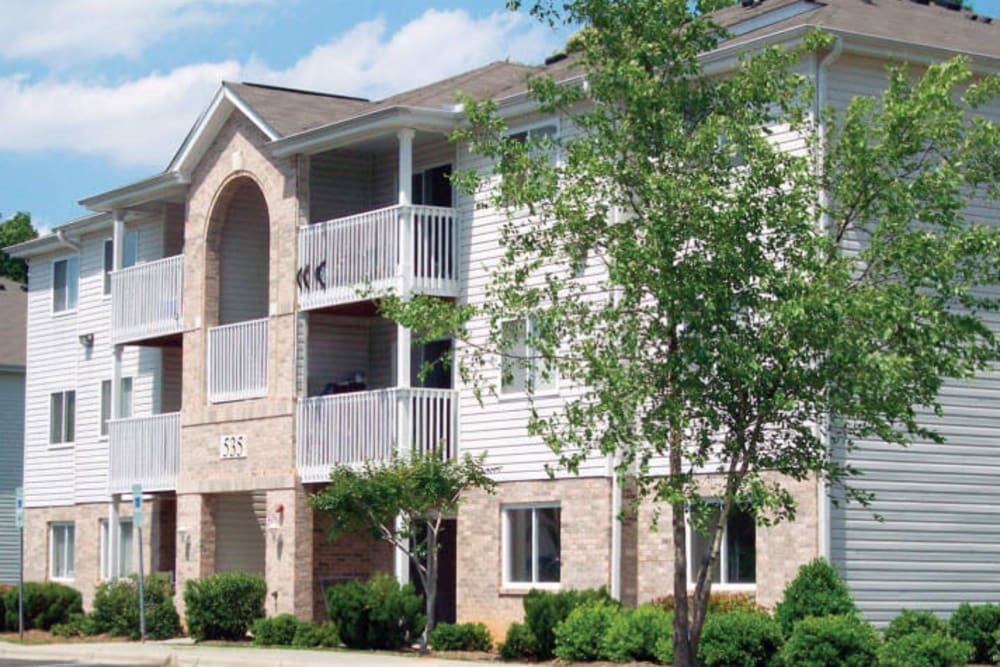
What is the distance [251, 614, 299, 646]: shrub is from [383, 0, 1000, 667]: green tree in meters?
12.5

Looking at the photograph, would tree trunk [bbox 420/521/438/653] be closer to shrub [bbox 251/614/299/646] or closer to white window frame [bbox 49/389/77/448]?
shrub [bbox 251/614/299/646]

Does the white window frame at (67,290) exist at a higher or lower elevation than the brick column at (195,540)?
higher

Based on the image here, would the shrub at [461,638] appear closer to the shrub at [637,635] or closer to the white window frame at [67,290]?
the shrub at [637,635]

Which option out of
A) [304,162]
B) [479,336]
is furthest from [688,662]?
[304,162]

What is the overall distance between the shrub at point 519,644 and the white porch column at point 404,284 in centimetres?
366

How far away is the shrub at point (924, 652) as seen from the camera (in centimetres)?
2252

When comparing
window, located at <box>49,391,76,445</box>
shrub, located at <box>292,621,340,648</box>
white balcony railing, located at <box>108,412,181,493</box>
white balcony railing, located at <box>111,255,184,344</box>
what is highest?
white balcony railing, located at <box>111,255,184,344</box>

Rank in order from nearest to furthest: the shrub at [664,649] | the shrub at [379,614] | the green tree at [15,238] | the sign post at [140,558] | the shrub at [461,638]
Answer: the shrub at [664,649] → the shrub at [461,638] → the shrub at [379,614] → the sign post at [140,558] → the green tree at [15,238]

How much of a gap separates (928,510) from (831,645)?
3.97 metres

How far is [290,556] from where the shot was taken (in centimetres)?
3256

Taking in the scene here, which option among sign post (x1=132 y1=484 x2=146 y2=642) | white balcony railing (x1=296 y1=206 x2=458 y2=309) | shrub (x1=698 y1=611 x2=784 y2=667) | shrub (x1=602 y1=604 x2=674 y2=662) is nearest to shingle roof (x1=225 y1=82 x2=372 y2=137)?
white balcony railing (x1=296 y1=206 x2=458 y2=309)

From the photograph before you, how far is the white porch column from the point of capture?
100 feet

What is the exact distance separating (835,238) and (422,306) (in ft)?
15.4

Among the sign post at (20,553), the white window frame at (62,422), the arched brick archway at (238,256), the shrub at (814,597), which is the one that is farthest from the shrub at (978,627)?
the white window frame at (62,422)
